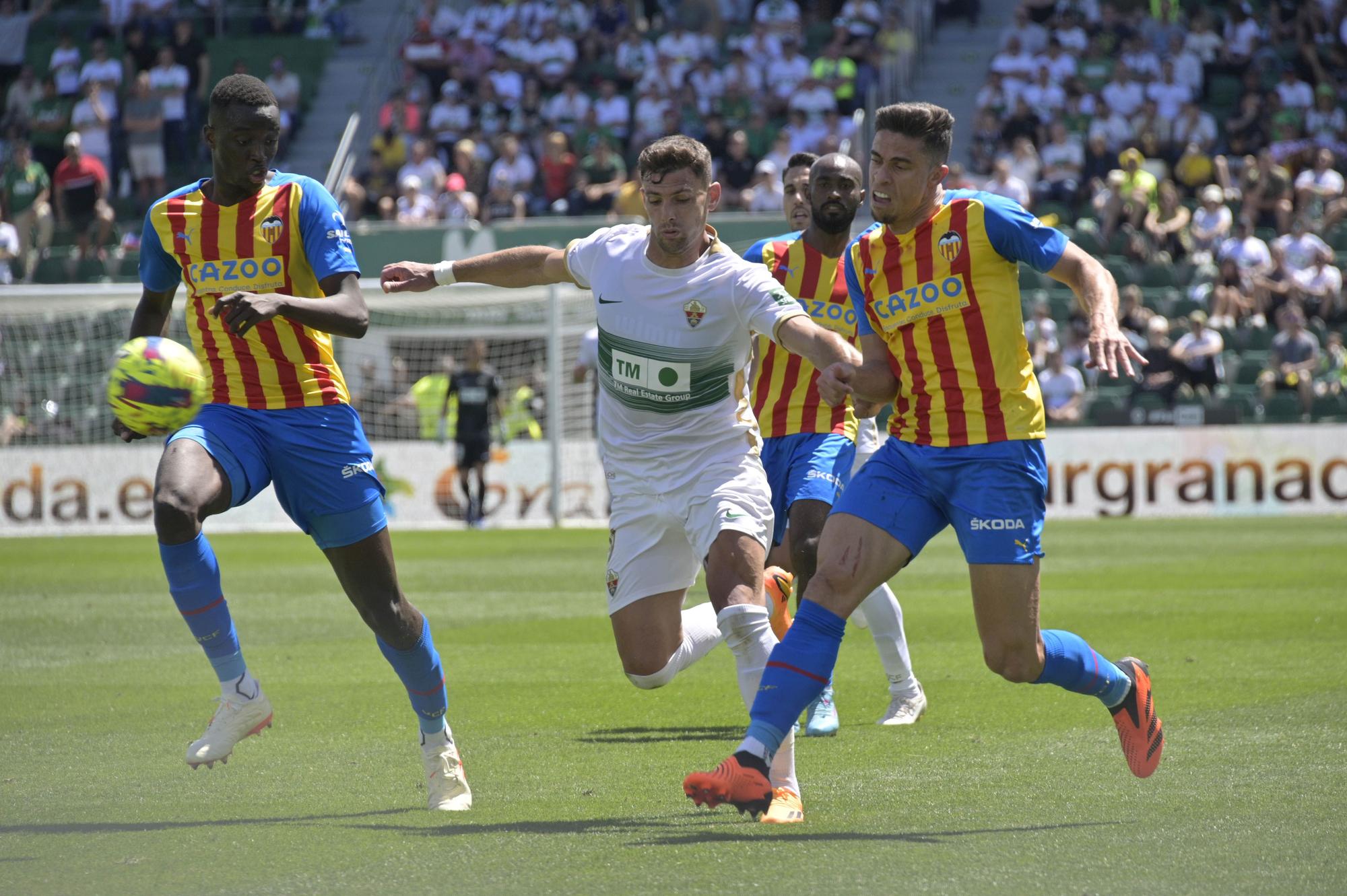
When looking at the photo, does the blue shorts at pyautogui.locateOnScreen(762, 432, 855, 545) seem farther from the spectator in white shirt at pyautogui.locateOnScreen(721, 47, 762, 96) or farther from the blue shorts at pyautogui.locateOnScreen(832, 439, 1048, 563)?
the spectator in white shirt at pyautogui.locateOnScreen(721, 47, 762, 96)

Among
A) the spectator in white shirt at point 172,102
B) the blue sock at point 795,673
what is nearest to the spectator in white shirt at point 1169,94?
the spectator in white shirt at point 172,102

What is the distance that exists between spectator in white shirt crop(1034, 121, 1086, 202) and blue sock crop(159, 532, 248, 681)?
19232 millimetres

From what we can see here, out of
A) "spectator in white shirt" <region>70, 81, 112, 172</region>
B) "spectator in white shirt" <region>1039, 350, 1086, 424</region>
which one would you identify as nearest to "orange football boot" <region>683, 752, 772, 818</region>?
"spectator in white shirt" <region>1039, 350, 1086, 424</region>

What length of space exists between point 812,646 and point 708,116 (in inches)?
803

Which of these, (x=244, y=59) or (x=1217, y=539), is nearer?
(x=1217, y=539)

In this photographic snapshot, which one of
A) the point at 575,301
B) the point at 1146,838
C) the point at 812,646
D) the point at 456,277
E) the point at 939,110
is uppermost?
the point at 939,110

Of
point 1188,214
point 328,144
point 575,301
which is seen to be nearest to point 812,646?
point 575,301

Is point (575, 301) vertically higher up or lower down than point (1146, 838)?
lower down

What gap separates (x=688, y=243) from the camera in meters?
5.75

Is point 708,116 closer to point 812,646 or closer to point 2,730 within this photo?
point 2,730

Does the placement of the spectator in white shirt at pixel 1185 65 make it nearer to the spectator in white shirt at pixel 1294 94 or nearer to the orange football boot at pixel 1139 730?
the spectator in white shirt at pixel 1294 94

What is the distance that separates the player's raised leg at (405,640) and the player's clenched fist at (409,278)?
2.97ft

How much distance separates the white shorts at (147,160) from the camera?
26.1m

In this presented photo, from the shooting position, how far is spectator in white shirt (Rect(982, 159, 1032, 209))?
2250cm
